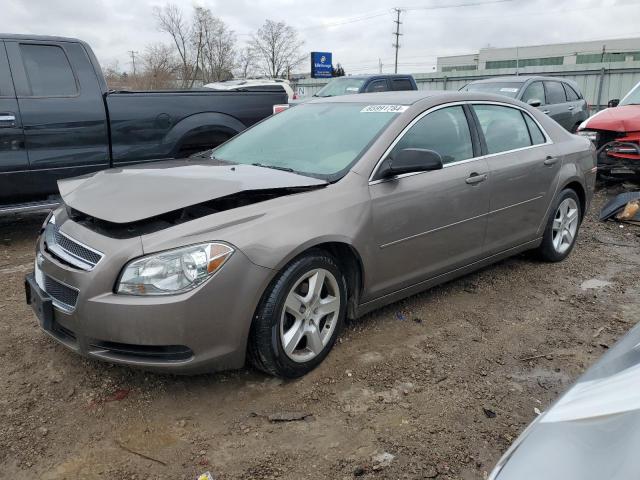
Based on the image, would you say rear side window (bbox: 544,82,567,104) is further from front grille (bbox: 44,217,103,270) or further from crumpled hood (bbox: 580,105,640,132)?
front grille (bbox: 44,217,103,270)

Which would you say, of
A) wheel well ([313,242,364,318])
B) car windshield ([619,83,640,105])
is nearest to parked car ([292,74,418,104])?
car windshield ([619,83,640,105])

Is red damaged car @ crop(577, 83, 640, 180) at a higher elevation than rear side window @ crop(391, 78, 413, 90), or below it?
below

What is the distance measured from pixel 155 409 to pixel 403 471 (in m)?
1.29

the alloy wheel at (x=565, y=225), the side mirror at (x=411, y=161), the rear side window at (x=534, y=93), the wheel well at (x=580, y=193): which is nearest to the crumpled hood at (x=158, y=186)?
the side mirror at (x=411, y=161)

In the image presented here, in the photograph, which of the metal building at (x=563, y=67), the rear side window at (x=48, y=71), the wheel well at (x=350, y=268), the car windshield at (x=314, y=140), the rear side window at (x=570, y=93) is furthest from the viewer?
the metal building at (x=563, y=67)

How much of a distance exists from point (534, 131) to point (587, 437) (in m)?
3.77

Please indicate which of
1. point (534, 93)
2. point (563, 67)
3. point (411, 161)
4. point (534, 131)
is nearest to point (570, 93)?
point (534, 93)

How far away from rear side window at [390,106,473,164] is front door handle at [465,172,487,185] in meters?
0.15

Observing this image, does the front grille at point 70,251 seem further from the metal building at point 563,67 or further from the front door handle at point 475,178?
the metal building at point 563,67

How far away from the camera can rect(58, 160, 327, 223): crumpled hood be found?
273cm

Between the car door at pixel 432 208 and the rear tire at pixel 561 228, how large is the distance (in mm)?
1148

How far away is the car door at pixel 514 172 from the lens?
413 cm

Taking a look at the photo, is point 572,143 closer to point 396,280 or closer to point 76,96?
point 396,280

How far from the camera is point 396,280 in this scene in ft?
11.5
